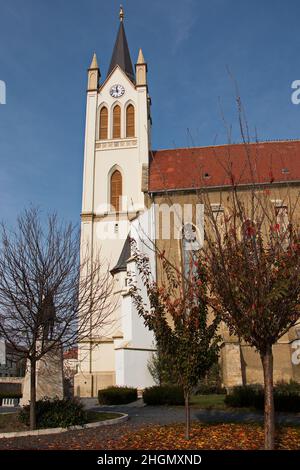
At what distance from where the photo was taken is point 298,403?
42.7 feet

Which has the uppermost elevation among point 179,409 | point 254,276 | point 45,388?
point 254,276

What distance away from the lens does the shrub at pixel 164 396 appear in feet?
55.1

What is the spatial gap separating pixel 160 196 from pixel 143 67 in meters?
13.1

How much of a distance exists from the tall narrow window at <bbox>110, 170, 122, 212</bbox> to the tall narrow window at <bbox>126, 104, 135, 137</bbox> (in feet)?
11.4

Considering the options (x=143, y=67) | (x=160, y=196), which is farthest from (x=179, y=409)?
(x=143, y=67)

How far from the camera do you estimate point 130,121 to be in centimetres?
3303

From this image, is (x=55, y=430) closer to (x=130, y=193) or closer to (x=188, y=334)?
(x=188, y=334)

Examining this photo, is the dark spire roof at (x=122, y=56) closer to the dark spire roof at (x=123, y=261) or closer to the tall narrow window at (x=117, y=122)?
the tall narrow window at (x=117, y=122)

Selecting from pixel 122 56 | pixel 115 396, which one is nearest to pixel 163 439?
pixel 115 396

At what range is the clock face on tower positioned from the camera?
33875mm

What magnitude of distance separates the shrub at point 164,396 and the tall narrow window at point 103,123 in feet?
68.3

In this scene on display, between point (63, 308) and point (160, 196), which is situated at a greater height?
point (160, 196)

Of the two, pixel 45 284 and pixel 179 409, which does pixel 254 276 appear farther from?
pixel 179 409

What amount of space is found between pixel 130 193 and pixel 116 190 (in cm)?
107
